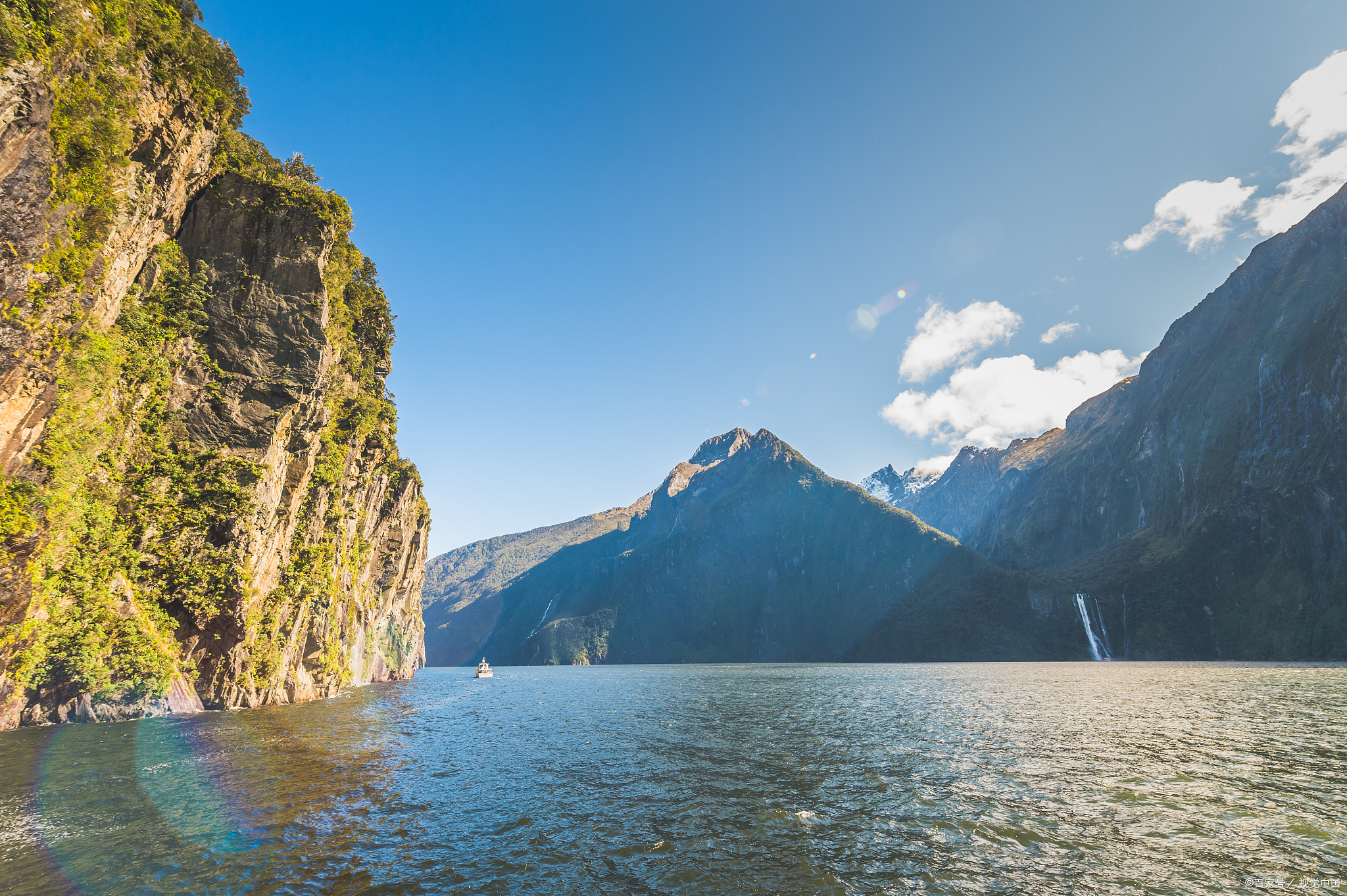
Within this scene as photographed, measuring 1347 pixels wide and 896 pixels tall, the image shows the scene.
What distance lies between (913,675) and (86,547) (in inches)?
4343

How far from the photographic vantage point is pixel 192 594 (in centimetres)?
3547

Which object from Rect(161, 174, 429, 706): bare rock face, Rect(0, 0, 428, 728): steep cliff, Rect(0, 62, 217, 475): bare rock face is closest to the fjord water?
Rect(0, 0, 428, 728): steep cliff

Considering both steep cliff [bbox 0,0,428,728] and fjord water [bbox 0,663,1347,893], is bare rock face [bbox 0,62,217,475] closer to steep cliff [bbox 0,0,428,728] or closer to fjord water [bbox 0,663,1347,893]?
steep cliff [bbox 0,0,428,728]

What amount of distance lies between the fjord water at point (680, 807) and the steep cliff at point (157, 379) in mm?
6666

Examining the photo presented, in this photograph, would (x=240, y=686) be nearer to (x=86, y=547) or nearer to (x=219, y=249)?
(x=86, y=547)

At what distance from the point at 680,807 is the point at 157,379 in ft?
131

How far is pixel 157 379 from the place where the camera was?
34.7m

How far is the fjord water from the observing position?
1306 cm

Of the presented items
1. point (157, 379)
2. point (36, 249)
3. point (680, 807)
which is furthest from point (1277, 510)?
point (36, 249)

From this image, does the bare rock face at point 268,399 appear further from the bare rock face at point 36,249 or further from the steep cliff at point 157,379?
the bare rock face at point 36,249

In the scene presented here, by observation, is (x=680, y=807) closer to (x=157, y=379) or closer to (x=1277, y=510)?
(x=157, y=379)

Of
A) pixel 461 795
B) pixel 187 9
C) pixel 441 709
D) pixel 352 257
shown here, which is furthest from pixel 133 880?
pixel 352 257

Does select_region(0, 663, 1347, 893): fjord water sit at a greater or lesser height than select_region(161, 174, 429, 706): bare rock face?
lesser

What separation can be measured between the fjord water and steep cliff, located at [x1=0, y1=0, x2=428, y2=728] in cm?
667
